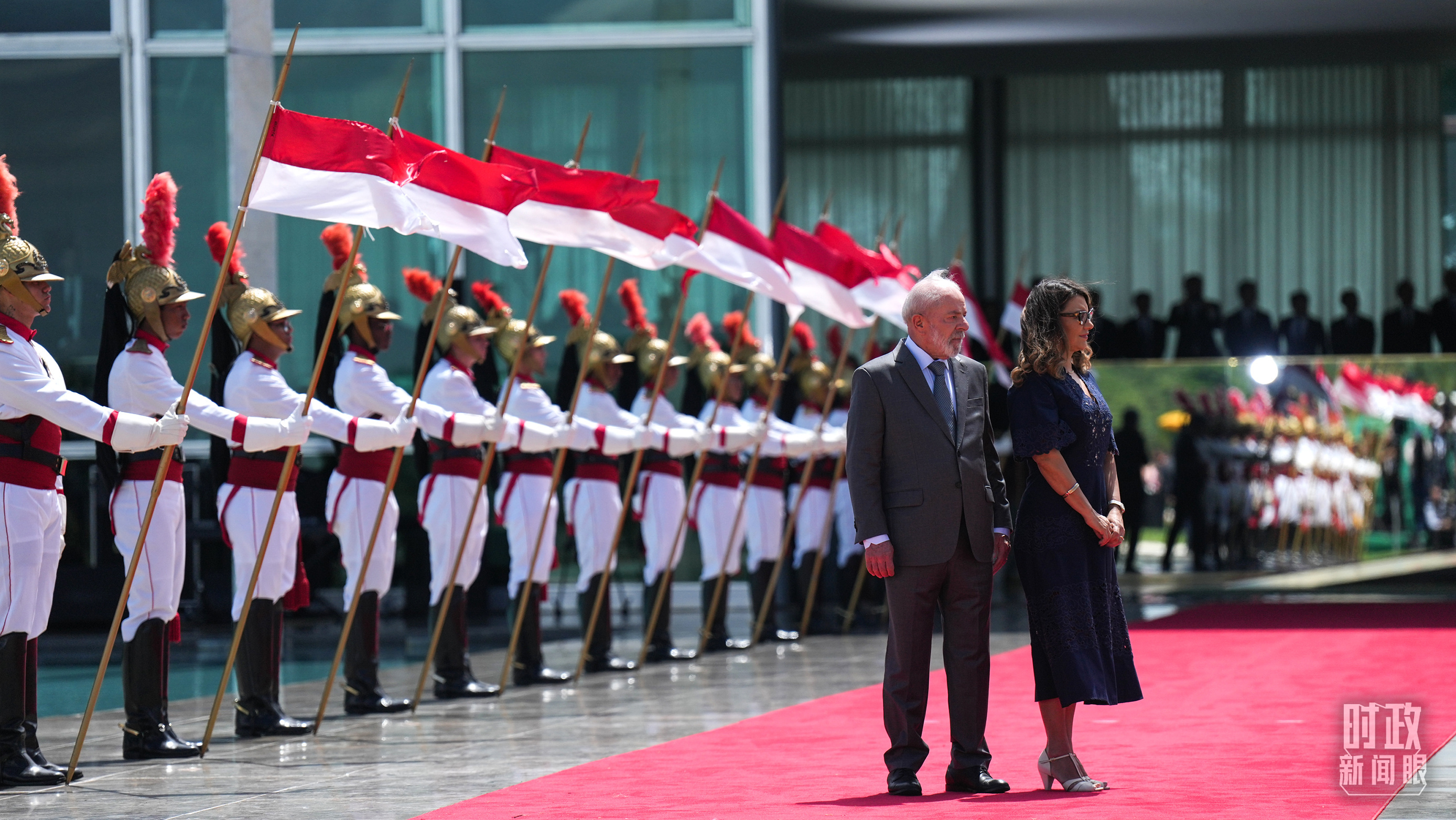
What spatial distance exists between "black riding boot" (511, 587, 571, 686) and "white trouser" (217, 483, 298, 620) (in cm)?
209

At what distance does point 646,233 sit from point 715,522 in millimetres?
3059

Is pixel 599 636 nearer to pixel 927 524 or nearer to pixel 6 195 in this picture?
pixel 6 195

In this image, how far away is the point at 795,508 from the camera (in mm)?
12977

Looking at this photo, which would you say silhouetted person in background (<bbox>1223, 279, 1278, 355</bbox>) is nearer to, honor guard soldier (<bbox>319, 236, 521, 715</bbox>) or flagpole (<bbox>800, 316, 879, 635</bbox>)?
flagpole (<bbox>800, 316, 879, 635</bbox>)

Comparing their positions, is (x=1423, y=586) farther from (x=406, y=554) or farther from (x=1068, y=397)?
(x=1068, y=397)

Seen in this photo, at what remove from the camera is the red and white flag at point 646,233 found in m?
9.22

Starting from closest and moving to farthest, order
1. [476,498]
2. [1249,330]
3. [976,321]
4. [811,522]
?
[476,498] < [811,522] < [976,321] < [1249,330]

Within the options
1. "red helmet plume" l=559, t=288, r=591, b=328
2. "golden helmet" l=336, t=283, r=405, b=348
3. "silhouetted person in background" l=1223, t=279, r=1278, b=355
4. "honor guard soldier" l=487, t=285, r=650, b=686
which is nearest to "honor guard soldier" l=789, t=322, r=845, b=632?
"red helmet plume" l=559, t=288, r=591, b=328

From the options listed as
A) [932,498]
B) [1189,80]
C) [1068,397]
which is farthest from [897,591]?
[1189,80]

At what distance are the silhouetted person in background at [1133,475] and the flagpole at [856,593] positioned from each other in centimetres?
377

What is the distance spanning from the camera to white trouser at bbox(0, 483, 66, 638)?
6352mm

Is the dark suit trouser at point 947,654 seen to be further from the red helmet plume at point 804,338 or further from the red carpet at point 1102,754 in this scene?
the red helmet plume at point 804,338

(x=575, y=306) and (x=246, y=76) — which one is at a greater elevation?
(x=246, y=76)

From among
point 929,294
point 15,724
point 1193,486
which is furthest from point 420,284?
point 1193,486
